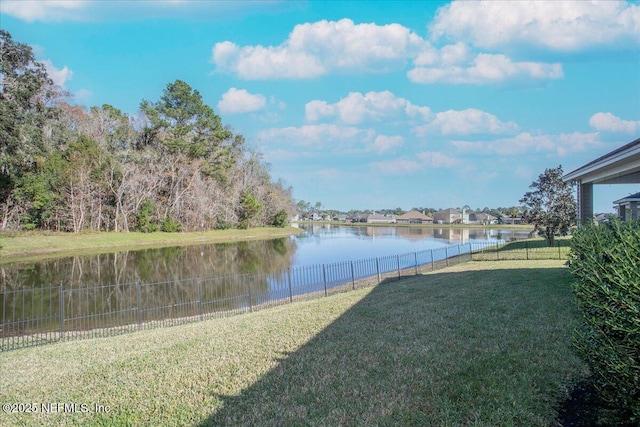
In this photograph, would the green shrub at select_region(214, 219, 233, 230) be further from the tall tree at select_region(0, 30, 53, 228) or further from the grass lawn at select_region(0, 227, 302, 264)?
the tall tree at select_region(0, 30, 53, 228)

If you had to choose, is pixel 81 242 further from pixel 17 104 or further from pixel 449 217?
pixel 449 217

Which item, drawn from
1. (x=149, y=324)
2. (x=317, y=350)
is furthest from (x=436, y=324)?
(x=149, y=324)

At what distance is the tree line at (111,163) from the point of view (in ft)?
89.8

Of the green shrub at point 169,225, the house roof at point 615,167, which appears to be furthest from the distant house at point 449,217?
the house roof at point 615,167

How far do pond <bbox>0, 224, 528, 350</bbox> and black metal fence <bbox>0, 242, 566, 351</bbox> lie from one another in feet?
0.11

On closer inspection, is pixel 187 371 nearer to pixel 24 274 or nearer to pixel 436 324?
pixel 436 324

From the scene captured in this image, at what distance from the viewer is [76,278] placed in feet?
64.2

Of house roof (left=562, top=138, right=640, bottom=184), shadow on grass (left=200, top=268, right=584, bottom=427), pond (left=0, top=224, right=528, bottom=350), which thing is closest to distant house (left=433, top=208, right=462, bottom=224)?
pond (left=0, top=224, right=528, bottom=350)

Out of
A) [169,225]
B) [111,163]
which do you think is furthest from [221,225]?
[111,163]

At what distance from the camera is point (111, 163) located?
40.4m

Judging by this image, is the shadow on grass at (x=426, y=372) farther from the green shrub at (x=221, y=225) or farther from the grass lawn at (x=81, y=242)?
the green shrub at (x=221, y=225)

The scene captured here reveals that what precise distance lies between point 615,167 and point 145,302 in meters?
15.4

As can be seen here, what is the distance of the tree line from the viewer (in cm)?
2736

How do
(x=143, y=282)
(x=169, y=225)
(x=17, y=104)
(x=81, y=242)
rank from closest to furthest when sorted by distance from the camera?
(x=143, y=282) → (x=17, y=104) → (x=81, y=242) → (x=169, y=225)
